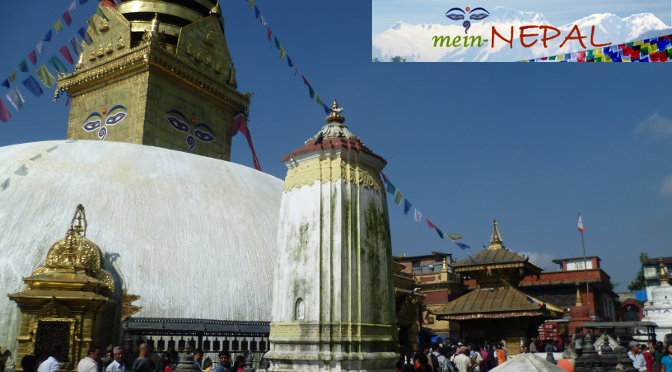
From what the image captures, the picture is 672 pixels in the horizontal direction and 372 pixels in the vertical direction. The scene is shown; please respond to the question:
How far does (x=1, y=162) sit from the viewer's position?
13.5 m

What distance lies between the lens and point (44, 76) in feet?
44.2

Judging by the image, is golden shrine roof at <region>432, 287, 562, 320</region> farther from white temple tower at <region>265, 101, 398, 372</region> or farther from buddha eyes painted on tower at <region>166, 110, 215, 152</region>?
buddha eyes painted on tower at <region>166, 110, 215, 152</region>

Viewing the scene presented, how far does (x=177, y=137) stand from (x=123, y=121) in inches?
88.8

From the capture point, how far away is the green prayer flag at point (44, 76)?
528 inches

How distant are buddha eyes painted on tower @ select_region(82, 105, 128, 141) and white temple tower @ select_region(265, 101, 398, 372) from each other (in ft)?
54.9

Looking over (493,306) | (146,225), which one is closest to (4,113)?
(146,225)

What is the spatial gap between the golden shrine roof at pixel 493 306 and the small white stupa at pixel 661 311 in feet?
34.7

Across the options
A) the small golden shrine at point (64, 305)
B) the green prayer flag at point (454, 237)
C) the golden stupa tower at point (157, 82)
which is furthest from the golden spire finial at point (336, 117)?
the golden stupa tower at point (157, 82)

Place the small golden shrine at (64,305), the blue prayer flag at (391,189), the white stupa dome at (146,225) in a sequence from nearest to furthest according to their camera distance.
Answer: the blue prayer flag at (391,189) < the small golden shrine at (64,305) < the white stupa dome at (146,225)

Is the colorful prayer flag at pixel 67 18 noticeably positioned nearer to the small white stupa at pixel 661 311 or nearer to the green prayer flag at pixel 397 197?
the green prayer flag at pixel 397 197

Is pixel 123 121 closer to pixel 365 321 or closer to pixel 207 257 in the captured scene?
pixel 207 257

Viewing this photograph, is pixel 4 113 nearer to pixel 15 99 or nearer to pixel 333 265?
pixel 15 99

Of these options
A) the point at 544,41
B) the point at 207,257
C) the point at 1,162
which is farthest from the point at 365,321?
the point at 1,162

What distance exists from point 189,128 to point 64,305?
13.6m
